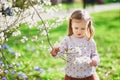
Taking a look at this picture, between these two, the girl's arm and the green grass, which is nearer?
the girl's arm

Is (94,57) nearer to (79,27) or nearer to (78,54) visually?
(78,54)

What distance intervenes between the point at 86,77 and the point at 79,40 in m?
0.47

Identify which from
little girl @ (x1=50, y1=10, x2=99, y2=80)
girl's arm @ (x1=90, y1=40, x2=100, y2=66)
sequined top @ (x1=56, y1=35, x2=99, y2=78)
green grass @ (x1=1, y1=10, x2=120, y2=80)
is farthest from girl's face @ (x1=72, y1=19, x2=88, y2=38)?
green grass @ (x1=1, y1=10, x2=120, y2=80)

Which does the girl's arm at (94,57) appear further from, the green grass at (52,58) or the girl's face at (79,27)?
the green grass at (52,58)

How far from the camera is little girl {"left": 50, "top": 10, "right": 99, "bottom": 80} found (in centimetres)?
525

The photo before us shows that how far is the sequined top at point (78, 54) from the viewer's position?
208 inches

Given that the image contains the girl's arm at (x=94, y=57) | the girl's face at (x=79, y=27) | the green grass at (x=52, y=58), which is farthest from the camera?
the green grass at (x=52, y=58)

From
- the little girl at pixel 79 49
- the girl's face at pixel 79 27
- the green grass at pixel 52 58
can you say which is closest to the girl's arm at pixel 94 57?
the little girl at pixel 79 49

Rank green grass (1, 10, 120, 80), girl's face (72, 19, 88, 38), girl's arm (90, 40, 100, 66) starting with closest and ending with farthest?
girl's arm (90, 40, 100, 66) < girl's face (72, 19, 88, 38) < green grass (1, 10, 120, 80)

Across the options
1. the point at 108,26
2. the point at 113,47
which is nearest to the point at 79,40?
the point at 113,47

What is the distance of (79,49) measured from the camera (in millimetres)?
5199

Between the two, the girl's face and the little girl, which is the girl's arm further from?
the girl's face

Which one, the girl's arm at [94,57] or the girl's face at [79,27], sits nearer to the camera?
the girl's arm at [94,57]

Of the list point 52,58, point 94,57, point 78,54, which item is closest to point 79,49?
point 78,54
